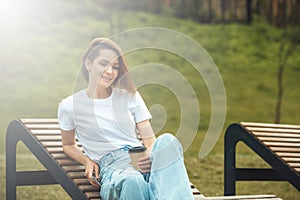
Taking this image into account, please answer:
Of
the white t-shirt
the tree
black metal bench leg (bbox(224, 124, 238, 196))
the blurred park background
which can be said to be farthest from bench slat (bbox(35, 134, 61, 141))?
the tree

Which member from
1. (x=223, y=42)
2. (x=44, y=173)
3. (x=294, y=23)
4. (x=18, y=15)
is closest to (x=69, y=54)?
(x=18, y=15)

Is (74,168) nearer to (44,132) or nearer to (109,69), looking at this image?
(44,132)

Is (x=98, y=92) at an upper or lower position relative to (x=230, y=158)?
upper

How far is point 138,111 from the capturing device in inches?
138

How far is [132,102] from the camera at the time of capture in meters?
3.54

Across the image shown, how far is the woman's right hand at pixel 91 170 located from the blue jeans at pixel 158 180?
0.11 m

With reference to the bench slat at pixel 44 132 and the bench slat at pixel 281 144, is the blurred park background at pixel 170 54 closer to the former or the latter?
the bench slat at pixel 281 144

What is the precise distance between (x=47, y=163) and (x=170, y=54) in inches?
269

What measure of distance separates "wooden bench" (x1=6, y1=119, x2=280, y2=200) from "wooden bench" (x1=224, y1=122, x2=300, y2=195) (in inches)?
16.8

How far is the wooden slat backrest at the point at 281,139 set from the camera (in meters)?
4.07

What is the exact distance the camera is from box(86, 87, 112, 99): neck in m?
3.51

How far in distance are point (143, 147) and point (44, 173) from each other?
0.79 metres

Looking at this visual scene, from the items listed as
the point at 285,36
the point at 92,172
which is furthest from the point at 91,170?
the point at 285,36

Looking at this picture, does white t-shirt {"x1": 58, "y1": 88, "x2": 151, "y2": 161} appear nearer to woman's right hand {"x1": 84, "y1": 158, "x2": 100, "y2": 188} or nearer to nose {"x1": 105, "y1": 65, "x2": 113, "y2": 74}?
woman's right hand {"x1": 84, "y1": 158, "x2": 100, "y2": 188}
